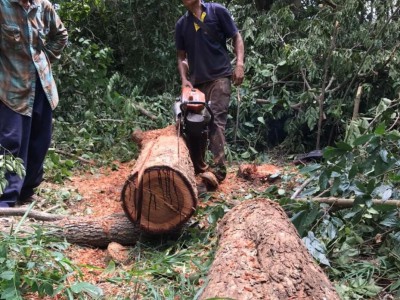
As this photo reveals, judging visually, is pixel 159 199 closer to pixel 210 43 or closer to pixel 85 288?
pixel 85 288

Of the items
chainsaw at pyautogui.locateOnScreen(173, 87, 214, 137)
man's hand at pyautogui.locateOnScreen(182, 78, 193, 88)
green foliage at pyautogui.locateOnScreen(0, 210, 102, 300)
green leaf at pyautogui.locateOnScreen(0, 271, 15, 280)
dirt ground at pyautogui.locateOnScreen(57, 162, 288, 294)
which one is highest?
man's hand at pyautogui.locateOnScreen(182, 78, 193, 88)

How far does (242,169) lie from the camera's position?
189 inches

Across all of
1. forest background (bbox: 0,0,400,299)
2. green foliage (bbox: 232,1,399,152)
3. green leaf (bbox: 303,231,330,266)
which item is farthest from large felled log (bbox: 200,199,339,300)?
green foliage (bbox: 232,1,399,152)

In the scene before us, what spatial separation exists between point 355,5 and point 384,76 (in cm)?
94

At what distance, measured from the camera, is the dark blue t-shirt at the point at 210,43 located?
456cm

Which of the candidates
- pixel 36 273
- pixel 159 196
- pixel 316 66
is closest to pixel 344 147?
pixel 159 196

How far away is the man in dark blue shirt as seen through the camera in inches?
177

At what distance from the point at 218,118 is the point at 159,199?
169 centimetres

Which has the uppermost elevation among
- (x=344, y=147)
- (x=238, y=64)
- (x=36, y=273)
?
(x=238, y=64)

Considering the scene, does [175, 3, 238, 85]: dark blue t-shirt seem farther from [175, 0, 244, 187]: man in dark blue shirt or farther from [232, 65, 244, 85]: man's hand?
[232, 65, 244, 85]: man's hand

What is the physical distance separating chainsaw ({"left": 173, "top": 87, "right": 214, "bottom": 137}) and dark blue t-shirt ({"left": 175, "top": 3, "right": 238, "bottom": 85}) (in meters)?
0.63

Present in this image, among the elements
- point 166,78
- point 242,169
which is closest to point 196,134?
point 242,169

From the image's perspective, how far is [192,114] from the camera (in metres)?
3.97

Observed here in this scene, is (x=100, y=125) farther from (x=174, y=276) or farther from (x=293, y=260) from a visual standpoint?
(x=293, y=260)
